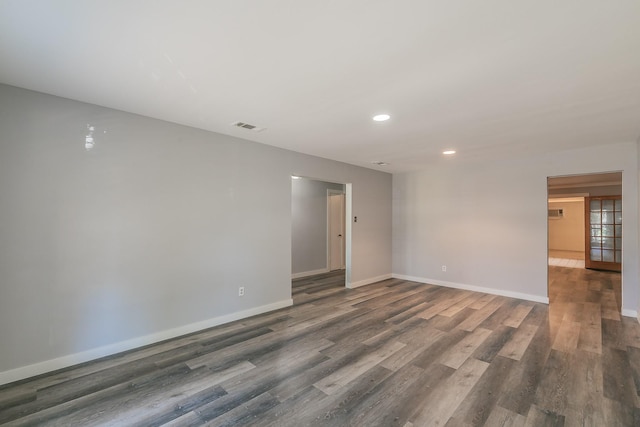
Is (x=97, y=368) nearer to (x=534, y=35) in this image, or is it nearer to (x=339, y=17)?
(x=339, y=17)

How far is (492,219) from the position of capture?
17.1 feet

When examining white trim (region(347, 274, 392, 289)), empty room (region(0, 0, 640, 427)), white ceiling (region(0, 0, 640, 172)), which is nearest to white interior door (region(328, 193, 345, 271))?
white trim (region(347, 274, 392, 289))

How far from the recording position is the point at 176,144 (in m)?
3.30

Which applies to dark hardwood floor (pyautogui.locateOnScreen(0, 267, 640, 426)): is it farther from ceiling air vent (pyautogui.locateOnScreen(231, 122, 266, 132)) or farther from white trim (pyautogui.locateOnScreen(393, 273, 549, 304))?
ceiling air vent (pyautogui.locateOnScreen(231, 122, 266, 132))

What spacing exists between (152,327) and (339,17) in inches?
132

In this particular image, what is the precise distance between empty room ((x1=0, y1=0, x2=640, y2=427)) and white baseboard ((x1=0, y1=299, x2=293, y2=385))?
0.02 meters

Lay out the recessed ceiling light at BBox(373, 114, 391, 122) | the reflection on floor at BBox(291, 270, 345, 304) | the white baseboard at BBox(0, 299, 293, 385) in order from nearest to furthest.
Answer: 1. the white baseboard at BBox(0, 299, 293, 385)
2. the recessed ceiling light at BBox(373, 114, 391, 122)
3. the reflection on floor at BBox(291, 270, 345, 304)

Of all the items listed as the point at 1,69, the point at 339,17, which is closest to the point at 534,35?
the point at 339,17

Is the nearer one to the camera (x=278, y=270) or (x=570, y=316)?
(x=570, y=316)

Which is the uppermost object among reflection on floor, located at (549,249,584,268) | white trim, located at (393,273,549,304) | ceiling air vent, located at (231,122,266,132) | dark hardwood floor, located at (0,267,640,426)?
ceiling air vent, located at (231,122,266,132)

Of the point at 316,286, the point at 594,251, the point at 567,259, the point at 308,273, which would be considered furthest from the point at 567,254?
the point at 316,286

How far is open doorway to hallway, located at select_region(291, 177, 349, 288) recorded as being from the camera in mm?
6543

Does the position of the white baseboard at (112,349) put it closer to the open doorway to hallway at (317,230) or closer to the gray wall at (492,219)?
the open doorway to hallway at (317,230)

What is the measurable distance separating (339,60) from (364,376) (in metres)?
2.52
